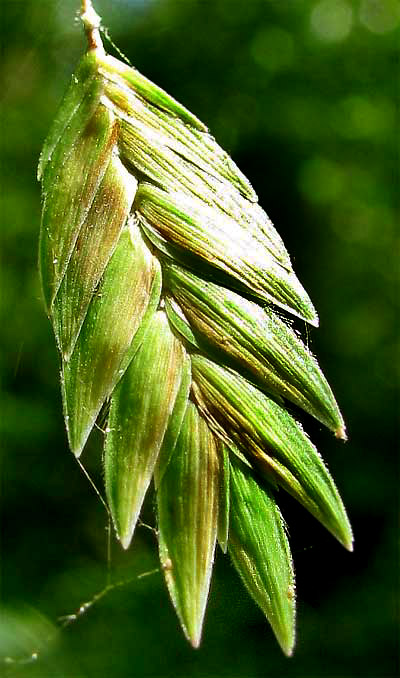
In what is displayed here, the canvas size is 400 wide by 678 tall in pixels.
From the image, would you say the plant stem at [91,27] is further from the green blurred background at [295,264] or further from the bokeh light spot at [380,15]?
the bokeh light spot at [380,15]

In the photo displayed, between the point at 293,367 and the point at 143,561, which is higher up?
the point at 293,367

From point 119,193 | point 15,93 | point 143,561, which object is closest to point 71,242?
point 119,193

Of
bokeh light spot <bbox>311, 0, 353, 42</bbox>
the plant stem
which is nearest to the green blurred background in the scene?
bokeh light spot <bbox>311, 0, 353, 42</bbox>

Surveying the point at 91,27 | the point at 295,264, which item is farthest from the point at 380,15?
the point at 91,27

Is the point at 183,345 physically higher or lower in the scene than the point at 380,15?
lower

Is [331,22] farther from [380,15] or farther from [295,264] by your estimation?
[295,264]

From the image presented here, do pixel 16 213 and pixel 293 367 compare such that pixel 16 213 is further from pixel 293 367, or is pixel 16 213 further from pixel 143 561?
pixel 293 367

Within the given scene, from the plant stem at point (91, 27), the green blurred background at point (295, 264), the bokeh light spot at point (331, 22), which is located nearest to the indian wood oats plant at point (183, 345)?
the plant stem at point (91, 27)

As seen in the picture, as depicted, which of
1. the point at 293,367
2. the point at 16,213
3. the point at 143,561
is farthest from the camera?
the point at 16,213
